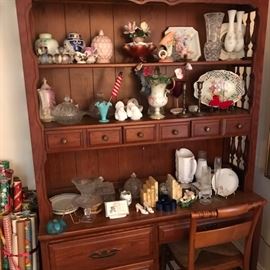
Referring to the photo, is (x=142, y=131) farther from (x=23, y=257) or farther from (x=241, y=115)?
(x=23, y=257)

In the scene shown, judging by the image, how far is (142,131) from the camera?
5.55 ft

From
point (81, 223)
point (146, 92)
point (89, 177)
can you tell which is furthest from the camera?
point (89, 177)

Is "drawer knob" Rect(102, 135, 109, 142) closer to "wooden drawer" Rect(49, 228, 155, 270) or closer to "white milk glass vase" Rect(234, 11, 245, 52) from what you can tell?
"wooden drawer" Rect(49, 228, 155, 270)

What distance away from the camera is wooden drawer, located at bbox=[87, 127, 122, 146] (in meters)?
1.62

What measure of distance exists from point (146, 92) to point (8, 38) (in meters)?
0.85

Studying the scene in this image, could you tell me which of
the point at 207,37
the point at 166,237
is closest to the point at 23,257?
the point at 166,237

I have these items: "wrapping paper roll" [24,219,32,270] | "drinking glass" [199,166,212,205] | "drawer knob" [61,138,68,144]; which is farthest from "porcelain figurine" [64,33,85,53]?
"drinking glass" [199,166,212,205]

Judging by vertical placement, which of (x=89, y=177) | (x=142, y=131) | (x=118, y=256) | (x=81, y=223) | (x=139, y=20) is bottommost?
(x=118, y=256)

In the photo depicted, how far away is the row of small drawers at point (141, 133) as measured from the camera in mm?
1579

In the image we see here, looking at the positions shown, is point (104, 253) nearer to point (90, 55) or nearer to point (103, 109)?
point (103, 109)

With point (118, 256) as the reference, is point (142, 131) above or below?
above

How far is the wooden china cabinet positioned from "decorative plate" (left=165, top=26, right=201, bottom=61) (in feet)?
0.15

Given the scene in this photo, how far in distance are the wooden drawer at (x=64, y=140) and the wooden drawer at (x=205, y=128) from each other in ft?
2.20

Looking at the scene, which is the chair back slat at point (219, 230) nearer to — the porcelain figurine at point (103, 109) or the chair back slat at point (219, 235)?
the chair back slat at point (219, 235)
